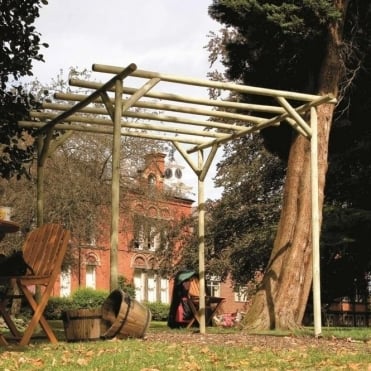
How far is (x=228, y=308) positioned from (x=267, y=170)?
2776cm

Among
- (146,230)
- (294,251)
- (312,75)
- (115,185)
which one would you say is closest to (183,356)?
(115,185)

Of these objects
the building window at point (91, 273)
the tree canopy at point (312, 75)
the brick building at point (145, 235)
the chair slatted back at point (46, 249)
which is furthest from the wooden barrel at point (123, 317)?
the building window at point (91, 273)

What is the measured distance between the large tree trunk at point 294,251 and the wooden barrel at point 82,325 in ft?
14.4

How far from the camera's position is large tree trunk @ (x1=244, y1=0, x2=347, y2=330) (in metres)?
12.4

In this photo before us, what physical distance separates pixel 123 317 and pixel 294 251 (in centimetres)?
490

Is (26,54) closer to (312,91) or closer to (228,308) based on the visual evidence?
(312,91)

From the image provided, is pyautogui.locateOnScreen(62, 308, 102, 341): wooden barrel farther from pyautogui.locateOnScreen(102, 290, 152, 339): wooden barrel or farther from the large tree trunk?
the large tree trunk

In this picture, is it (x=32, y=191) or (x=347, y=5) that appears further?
(x=32, y=191)

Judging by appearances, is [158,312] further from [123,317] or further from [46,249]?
[46,249]

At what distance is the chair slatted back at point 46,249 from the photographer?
26.8ft

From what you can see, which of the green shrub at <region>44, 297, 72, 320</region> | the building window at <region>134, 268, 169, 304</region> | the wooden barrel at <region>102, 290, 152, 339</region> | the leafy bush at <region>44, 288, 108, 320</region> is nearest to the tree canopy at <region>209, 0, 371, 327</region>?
the wooden barrel at <region>102, 290, 152, 339</region>

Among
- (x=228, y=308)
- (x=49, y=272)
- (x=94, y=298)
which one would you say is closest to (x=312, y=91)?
(x=49, y=272)

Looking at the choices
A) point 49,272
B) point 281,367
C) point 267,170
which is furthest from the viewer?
point 267,170

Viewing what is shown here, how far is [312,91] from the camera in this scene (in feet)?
46.1
